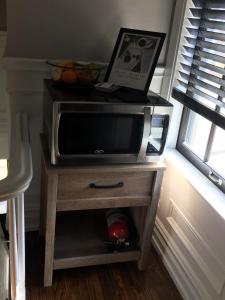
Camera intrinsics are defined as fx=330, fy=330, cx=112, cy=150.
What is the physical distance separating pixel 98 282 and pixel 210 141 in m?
0.95

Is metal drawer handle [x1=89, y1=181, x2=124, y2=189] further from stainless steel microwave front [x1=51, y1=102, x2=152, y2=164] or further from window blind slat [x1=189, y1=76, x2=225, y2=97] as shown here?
window blind slat [x1=189, y1=76, x2=225, y2=97]

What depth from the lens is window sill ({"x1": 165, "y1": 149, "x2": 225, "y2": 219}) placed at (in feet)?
4.94

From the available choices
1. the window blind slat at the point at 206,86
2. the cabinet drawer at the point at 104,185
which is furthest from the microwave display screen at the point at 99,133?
the window blind slat at the point at 206,86

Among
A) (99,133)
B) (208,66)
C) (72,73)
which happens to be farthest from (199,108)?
(72,73)

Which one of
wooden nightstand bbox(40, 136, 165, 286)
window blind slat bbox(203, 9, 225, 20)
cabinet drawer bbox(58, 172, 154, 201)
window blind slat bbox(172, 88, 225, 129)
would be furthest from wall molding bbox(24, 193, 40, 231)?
window blind slat bbox(203, 9, 225, 20)

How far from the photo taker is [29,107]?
5.92ft

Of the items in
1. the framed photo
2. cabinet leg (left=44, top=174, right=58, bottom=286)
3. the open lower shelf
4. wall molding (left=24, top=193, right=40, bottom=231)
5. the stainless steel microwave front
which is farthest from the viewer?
wall molding (left=24, top=193, right=40, bottom=231)

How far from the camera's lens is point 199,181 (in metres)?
1.67

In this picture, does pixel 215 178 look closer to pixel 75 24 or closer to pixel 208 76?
pixel 208 76

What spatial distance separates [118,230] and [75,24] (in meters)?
1.11

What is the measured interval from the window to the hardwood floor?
0.64 metres

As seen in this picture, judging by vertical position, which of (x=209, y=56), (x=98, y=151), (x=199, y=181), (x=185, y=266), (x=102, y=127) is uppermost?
(x=209, y=56)

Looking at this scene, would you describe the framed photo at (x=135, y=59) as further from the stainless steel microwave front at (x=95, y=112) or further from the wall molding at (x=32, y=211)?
the wall molding at (x=32, y=211)

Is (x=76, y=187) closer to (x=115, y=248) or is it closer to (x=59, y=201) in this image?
(x=59, y=201)
